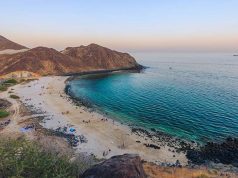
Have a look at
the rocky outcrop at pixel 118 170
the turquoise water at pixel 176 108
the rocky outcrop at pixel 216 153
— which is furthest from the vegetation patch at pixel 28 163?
the turquoise water at pixel 176 108

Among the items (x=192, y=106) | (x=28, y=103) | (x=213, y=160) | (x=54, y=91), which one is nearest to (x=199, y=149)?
(x=213, y=160)

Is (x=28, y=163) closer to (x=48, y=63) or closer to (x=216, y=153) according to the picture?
(x=216, y=153)

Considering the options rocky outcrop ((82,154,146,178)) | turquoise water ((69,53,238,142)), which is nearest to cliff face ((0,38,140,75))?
turquoise water ((69,53,238,142))

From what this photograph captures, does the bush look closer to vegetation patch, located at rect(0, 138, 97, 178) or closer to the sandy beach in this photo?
vegetation patch, located at rect(0, 138, 97, 178)

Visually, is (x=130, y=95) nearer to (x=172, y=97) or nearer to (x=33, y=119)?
(x=172, y=97)

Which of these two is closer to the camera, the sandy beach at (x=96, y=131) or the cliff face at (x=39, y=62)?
the sandy beach at (x=96, y=131)

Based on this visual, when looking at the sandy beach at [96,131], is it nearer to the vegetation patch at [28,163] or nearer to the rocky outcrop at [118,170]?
the rocky outcrop at [118,170]
